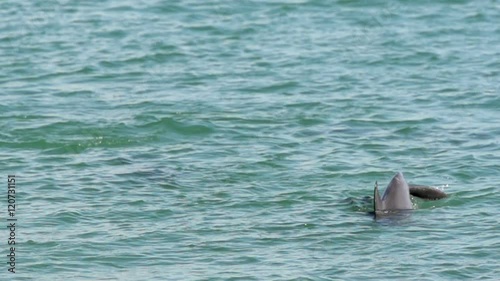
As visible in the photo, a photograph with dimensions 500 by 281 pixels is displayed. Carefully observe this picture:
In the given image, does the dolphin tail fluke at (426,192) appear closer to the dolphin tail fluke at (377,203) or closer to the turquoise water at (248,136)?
the turquoise water at (248,136)

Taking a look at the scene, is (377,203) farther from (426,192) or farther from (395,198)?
(426,192)

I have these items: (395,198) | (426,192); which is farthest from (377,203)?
(426,192)

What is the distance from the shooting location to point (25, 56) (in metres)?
23.8

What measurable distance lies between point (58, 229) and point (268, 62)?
883 cm

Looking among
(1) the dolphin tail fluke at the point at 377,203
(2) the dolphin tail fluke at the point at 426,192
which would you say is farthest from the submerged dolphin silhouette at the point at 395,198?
(2) the dolphin tail fluke at the point at 426,192

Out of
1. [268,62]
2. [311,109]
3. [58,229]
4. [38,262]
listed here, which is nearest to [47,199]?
[58,229]

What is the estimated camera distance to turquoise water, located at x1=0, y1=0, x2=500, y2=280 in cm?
1434

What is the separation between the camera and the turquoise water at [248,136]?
1434 cm

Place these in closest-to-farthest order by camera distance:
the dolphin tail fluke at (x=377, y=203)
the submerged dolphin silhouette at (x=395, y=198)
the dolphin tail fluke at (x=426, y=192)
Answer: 1. the dolphin tail fluke at (x=377, y=203)
2. the submerged dolphin silhouette at (x=395, y=198)
3. the dolphin tail fluke at (x=426, y=192)

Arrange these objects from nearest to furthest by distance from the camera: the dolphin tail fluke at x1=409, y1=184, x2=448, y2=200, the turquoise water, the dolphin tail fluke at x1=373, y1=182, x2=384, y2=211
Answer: the turquoise water
the dolphin tail fluke at x1=373, y1=182, x2=384, y2=211
the dolphin tail fluke at x1=409, y1=184, x2=448, y2=200

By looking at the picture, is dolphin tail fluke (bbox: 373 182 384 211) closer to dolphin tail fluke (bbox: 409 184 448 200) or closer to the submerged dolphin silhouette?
the submerged dolphin silhouette

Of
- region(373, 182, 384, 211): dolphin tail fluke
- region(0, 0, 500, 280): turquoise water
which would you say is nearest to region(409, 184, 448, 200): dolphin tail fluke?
region(0, 0, 500, 280): turquoise water

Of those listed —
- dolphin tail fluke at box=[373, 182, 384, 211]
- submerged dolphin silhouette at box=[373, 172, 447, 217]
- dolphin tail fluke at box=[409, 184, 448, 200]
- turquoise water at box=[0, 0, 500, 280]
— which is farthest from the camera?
dolphin tail fluke at box=[409, 184, 448, 200]

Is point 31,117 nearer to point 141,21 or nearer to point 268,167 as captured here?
point 268,167
